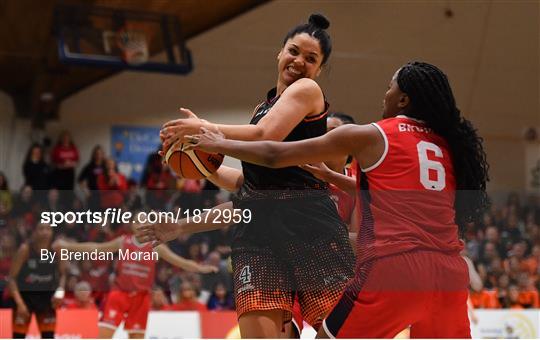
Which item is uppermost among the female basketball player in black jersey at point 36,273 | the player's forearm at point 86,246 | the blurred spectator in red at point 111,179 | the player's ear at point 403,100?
the blurred spectator in red at point 111,179

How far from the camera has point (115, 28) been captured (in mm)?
9734

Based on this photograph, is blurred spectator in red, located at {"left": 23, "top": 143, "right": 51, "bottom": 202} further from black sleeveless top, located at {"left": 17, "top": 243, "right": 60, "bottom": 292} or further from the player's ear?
the player's ear

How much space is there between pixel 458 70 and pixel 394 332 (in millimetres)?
3357

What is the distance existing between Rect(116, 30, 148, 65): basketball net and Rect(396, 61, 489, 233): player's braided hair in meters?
7.13

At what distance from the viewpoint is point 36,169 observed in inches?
405

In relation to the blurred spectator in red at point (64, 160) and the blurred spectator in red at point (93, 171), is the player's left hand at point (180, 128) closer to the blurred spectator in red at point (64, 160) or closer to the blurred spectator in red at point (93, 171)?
the blurred spectator in red at point (93, 171)

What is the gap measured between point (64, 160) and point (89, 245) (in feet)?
23.2

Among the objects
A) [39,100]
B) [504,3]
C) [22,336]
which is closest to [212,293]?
[22,336]

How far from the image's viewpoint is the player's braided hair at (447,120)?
9.46 ft

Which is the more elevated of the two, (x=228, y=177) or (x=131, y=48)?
(x=131, y=48)

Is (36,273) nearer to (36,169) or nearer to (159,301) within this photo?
(159,301)

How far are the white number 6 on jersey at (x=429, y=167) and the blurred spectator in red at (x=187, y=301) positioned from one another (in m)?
2.82

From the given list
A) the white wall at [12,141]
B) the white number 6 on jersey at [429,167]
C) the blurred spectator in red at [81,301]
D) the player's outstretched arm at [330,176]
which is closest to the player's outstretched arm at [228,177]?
the player's outstretched arm at [330,176]

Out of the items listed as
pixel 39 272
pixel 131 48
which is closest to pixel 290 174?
pixel 39 272
